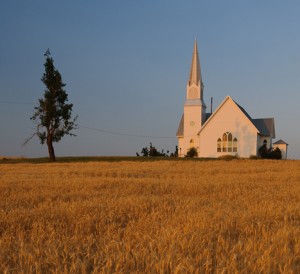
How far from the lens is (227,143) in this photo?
54.7 m

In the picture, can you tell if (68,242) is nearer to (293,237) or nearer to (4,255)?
(4,255)

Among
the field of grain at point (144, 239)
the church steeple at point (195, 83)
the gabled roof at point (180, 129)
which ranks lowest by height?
the field of grain at point (144, 239)

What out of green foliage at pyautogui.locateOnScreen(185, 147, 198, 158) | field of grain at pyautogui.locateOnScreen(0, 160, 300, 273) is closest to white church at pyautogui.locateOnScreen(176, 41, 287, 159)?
green foliage at pyautogui.locateOnScreen(185, 147, 198, 158)

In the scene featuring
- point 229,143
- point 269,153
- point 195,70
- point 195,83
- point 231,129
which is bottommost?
point 269,153

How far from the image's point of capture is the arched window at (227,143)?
5450 centimetres

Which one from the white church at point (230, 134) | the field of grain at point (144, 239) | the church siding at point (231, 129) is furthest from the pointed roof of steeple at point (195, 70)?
the field of grain at point (144, 239)

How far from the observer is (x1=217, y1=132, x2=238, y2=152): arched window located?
179 feet

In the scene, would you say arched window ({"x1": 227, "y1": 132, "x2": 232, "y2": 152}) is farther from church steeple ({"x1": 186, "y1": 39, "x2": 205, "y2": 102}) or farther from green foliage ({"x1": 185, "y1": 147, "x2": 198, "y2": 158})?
church steeple ({"x1": 186, "y1": 39, "x2": 205, "y2": 102})

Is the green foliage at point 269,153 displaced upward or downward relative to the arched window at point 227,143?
downward

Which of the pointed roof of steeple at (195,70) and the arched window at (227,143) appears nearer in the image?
the arched window at (227,143)

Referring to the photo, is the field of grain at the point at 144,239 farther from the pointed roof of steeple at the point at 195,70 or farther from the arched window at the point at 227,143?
the pointed roof of steeple at the point at 195,70

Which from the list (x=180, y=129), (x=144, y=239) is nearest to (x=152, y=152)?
(x=180, y=129)

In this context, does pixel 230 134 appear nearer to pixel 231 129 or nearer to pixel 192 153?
pixel 231 129

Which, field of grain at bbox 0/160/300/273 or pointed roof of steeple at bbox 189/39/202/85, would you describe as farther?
pointed roof of steeple at bbox 189/39/202/85
